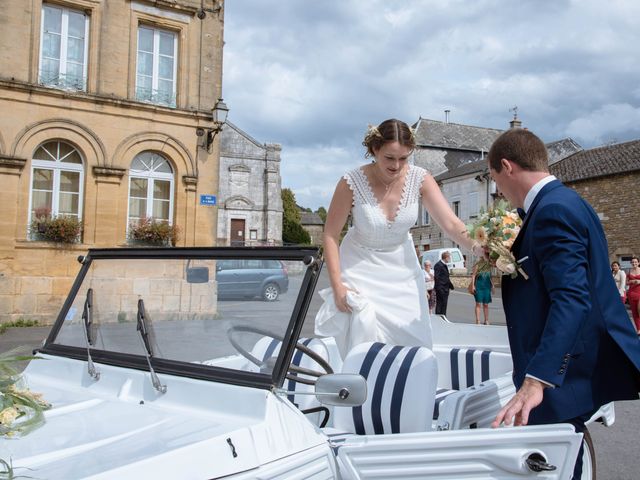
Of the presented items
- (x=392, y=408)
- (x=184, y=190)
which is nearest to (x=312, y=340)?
(x=392, y=408)

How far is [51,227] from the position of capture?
12.6 m

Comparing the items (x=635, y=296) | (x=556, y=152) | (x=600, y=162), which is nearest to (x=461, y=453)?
(x=635, y=296)

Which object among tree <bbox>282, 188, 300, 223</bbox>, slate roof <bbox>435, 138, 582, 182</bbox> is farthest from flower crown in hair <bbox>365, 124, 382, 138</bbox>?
tree <bbox>282, 188, 300, 223</bbox>

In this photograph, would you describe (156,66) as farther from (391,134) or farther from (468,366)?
(468,366)

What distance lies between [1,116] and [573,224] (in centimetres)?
1325

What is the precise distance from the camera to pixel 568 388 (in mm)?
2117

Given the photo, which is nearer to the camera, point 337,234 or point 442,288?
point 337,234

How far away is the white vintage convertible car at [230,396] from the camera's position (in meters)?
1.66

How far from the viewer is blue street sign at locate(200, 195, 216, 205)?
47.1 ft

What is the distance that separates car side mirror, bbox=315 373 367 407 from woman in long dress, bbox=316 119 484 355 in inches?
51.7

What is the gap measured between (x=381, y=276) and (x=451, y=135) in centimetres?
4721

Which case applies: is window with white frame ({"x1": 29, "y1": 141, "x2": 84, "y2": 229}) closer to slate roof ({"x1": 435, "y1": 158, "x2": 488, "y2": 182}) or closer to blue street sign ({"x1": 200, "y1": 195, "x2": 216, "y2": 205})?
blue street sign ({"x1": 200, "y1": 195, "x2": 216, "y2": 205})

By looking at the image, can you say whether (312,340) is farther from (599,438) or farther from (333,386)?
(599,438)

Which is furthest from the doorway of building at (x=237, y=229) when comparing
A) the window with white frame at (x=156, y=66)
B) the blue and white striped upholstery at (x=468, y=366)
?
the blue and white striped upholstery at (x=468, y=366)
